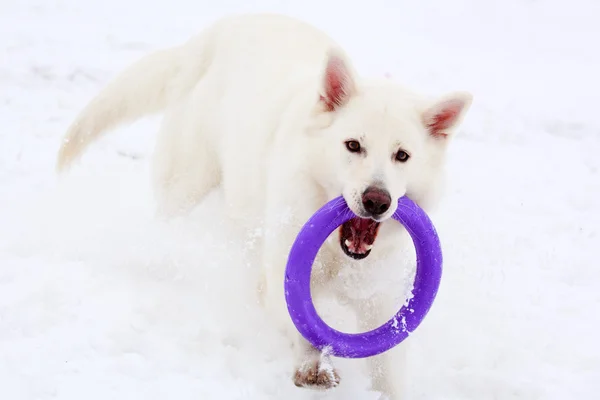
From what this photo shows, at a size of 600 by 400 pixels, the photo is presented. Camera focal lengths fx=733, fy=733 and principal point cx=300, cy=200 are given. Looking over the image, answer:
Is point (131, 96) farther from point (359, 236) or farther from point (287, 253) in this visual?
point (359, 236)

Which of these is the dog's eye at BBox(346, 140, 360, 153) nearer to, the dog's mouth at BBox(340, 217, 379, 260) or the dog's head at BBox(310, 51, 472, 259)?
the dog's head at BBox(310, 51, 472, 259)

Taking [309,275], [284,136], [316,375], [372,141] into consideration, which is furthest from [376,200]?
[316,375]

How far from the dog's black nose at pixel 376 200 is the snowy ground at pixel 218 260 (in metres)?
1.06

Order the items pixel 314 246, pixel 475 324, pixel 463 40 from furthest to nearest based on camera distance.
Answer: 1. pixel 463 40
2. pixel 475 324
3. pixel 314 246

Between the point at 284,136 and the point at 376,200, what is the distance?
796 millimetres

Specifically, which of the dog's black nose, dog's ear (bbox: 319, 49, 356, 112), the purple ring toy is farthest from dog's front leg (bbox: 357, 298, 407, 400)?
dog's ear (bbox: 319, 49, 356, 112)

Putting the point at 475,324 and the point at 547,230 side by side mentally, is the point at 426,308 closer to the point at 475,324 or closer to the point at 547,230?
the point at 475,324

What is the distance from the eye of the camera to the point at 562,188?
622 centimetres

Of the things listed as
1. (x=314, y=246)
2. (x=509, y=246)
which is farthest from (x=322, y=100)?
(x=509, y=246)

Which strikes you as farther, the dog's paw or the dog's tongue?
the dog's paw

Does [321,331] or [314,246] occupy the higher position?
[314,246]

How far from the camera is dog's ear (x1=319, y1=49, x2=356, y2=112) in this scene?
323 cm

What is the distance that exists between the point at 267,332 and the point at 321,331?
671 mm

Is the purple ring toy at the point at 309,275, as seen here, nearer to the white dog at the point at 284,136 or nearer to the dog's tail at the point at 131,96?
the white dog at the point at 284,136
